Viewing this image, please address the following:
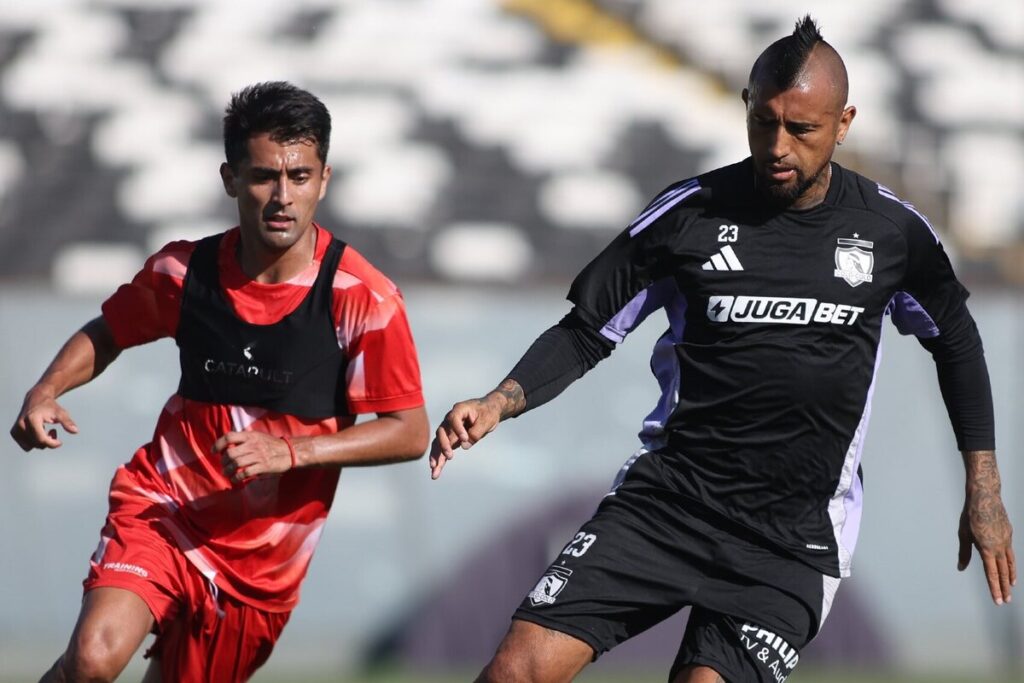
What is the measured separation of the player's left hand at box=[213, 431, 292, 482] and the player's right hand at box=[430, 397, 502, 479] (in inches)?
26.6

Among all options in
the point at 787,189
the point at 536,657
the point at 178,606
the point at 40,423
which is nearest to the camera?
the point at 536,657

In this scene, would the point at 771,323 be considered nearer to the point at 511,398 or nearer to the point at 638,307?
the point at 638,307

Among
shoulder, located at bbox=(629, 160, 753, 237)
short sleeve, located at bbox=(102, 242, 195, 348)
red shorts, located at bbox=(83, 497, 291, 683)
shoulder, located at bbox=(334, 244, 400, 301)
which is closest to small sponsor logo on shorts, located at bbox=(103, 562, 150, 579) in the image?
red shorts, located at bbox=(83, 497, 291, 683)

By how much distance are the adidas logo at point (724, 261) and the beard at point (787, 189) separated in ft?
0.67

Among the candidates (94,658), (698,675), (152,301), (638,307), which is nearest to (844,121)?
(638,307)

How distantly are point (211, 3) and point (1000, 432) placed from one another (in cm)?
699

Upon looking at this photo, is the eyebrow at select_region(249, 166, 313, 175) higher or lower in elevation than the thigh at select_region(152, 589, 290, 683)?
higher

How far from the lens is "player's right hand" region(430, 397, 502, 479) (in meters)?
4.27

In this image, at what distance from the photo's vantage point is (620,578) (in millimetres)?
→ 4621

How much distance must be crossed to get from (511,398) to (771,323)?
2.74 feet

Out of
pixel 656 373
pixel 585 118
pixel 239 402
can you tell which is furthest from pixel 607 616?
pixel 585 118

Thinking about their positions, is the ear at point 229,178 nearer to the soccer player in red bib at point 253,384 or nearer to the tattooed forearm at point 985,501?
the soccer player in red bib at point 253,384

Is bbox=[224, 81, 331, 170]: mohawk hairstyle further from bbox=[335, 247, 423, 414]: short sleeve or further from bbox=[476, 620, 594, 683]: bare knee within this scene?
bbox=[476, 620, 594, 683]: bare knee

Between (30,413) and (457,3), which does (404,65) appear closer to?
(457,3)
